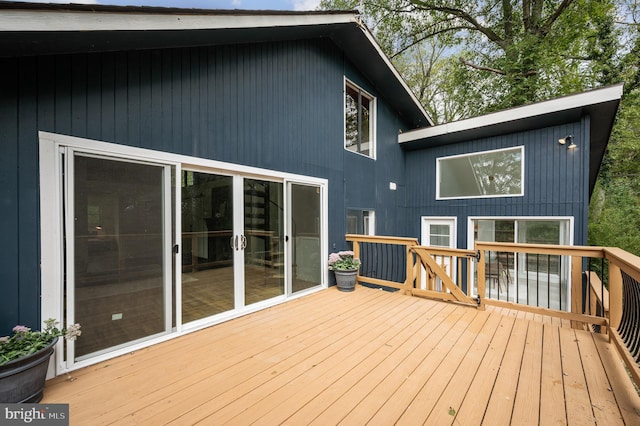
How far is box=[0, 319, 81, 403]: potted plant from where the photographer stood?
1640 mm

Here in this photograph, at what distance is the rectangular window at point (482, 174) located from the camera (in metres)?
5.67

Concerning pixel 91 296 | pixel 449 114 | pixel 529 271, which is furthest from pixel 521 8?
pixel 91 296

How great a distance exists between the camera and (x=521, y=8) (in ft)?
31.0

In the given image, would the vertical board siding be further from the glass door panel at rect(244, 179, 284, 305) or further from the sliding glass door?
the glass door panel at rect(244, 179, 284, 305)

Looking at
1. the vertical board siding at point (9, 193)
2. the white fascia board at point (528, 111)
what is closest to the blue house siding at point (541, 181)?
the white fascia board at point (528, 111)

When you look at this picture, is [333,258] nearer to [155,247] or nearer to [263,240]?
[263,240]

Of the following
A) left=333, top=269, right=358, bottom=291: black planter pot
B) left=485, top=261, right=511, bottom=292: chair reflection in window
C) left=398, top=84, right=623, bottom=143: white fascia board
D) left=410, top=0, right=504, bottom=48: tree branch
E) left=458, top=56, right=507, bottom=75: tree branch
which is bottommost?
left=485, top=261, right=511, bottom=292: chair reflection in window

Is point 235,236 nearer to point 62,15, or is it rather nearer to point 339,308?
point 339,308

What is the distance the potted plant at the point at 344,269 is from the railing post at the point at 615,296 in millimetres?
2998

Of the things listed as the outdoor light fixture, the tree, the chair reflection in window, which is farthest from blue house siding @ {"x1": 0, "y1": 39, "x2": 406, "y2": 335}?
the tree

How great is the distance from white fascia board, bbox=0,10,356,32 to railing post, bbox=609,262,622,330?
4.55 metres

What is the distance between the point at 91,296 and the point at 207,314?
114 centimetres

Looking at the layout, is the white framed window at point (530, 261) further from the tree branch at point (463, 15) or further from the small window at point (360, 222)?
the tree branch at point (463, 15)

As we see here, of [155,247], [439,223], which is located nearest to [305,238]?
[155,247]
